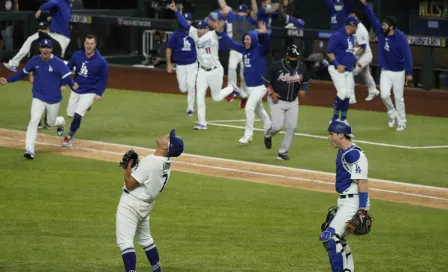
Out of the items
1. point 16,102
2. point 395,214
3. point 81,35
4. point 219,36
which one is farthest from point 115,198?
point 81,35

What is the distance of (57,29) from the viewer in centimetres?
2716

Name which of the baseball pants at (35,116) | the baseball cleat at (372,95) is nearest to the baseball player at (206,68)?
the baseball pants at (35,116)

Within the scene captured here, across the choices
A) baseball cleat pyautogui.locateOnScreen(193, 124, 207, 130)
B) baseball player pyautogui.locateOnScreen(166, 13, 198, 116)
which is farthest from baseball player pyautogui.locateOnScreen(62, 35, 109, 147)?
baseball player pyautogui.locateOnScreen(166, 13, 198, 116)

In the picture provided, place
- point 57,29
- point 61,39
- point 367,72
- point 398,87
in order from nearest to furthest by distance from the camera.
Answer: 1. point 398,87
2. point 367,72
3. point 57,29
4. point 61,39

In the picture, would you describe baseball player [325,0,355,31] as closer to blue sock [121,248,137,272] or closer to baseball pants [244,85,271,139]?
baseball pants [244,85,271,139]

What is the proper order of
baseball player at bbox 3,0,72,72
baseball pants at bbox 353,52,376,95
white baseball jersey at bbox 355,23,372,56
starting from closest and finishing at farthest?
white baseball jersey at bbox 355,23,372,56
baseball pants at bbox 353,52,376,95
baseball player at bbox 3,0,72,72

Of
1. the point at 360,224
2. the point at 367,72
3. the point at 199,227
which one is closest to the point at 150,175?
the point at 360,224

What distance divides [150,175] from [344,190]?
1.96 meters

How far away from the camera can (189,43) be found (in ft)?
79.3

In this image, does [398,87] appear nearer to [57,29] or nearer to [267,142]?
[267,142]

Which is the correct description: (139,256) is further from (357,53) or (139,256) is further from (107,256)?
(357,53)

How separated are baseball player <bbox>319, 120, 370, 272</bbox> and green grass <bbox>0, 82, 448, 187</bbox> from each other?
22.9 feet

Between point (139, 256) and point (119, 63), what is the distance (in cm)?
1807

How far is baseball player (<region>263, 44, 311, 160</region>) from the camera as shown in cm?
1855
